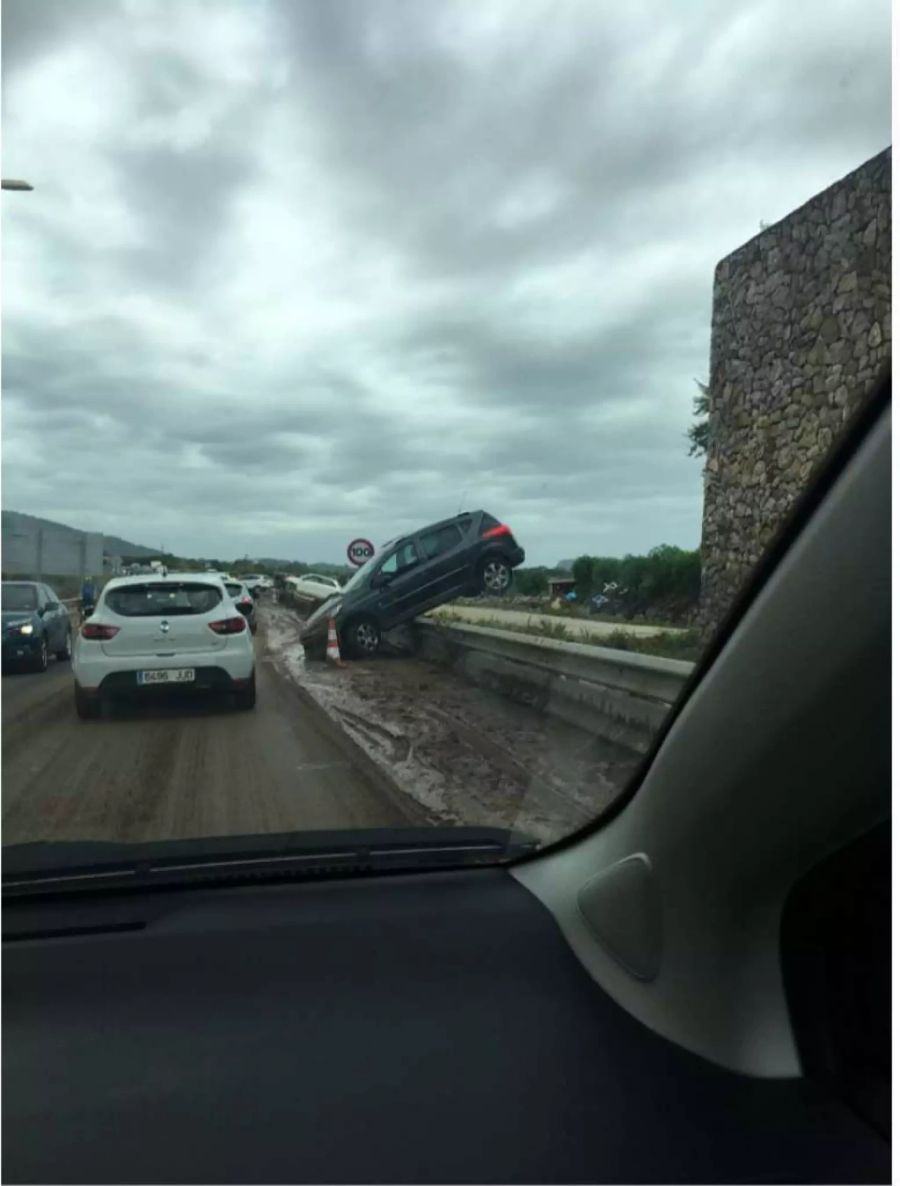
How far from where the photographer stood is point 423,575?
4875mm

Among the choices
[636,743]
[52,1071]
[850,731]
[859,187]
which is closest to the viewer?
[850,731]

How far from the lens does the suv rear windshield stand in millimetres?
8156

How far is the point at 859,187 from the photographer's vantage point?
2.85 metres

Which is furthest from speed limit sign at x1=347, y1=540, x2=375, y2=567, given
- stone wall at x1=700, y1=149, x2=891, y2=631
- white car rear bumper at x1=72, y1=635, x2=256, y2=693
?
white car rear bumper at x1=72, y1=635, x2=256, y2=693

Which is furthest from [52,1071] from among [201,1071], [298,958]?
[298,958]

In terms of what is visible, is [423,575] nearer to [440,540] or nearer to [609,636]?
[440,540]

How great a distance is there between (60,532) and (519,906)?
9.35 ft

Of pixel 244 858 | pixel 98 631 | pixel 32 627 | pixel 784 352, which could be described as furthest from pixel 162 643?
pixel 784 352

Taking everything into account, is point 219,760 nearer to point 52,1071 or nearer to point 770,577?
point 52,1071

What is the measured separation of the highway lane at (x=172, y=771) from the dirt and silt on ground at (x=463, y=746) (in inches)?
8.2

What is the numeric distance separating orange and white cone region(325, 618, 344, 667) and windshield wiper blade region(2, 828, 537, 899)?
9.27 ft

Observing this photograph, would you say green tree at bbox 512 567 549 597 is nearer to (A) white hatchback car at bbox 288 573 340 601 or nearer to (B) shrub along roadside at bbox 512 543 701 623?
(B) shrub along roadside at bbox 512 543 701 623

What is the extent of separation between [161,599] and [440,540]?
4.56 meters

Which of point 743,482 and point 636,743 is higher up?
point 743,482
